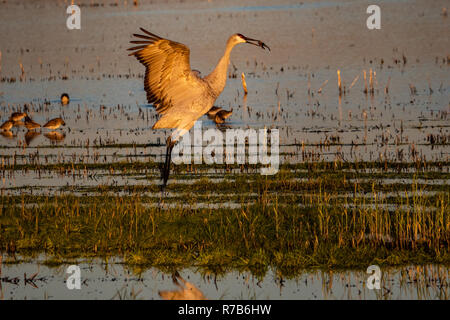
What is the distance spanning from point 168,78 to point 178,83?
16 cm

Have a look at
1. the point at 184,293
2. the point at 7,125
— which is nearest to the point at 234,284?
the point at 184,293

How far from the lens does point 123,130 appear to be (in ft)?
58.3

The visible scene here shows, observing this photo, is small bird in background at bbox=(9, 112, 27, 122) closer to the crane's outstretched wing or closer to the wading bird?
the wading bird

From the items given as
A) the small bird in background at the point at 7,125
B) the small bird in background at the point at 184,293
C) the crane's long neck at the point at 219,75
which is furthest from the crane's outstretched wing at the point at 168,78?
the small bird in background at the point at 7,125

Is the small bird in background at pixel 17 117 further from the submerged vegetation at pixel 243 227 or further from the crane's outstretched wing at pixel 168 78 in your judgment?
the crane's outstretched wing at pixel 168 78

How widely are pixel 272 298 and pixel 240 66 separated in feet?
66.9

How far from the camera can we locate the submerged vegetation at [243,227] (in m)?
8.38

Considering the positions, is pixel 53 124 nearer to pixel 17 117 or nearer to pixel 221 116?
pixel 17 117

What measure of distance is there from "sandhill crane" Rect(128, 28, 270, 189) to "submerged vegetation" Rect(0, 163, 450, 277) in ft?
3.27

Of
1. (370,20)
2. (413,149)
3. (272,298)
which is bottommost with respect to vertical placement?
(272,298)

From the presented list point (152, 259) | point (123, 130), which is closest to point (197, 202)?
point (152, 259)

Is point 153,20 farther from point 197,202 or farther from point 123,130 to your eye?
point 197,202

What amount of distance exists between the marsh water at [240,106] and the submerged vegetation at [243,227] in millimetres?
175

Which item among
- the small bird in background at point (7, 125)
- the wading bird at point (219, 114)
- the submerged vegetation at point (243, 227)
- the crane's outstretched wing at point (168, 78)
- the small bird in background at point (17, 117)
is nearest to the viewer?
the submerged vegetation at point (243, 227)
